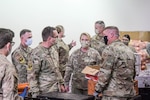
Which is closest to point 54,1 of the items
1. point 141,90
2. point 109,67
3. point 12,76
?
point 141,90

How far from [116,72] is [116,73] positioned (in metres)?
0.01

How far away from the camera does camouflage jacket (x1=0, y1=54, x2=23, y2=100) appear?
2637 mm

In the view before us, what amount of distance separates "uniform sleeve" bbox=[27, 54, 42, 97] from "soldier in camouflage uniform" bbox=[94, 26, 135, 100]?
0.84m

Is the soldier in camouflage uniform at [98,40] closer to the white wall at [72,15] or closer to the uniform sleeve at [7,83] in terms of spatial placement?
the white wall at [72,15]

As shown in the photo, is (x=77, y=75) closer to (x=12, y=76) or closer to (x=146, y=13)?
(x=12, y=76)

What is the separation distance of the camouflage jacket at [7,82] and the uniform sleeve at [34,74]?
4.55 ft

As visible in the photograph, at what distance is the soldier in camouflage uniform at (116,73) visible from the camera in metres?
3.95

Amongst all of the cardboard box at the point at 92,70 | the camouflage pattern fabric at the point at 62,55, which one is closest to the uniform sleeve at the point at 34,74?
the cardboard box at the point at 92,70

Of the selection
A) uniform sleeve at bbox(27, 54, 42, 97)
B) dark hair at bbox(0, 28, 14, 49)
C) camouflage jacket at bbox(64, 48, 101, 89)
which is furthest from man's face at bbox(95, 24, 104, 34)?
dark hair at bbox(0, 28, 14, 49)

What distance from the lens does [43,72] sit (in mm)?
4203

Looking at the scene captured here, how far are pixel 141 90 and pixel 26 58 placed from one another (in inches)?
84.3

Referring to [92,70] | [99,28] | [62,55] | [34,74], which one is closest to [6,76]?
[34,74]

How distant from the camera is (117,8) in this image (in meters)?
8.71

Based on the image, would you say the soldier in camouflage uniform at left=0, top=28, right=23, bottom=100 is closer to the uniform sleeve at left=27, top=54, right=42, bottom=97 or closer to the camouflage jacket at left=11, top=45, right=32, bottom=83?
the uniform sleeve at left=27, top=54, right=42, bottom=97
